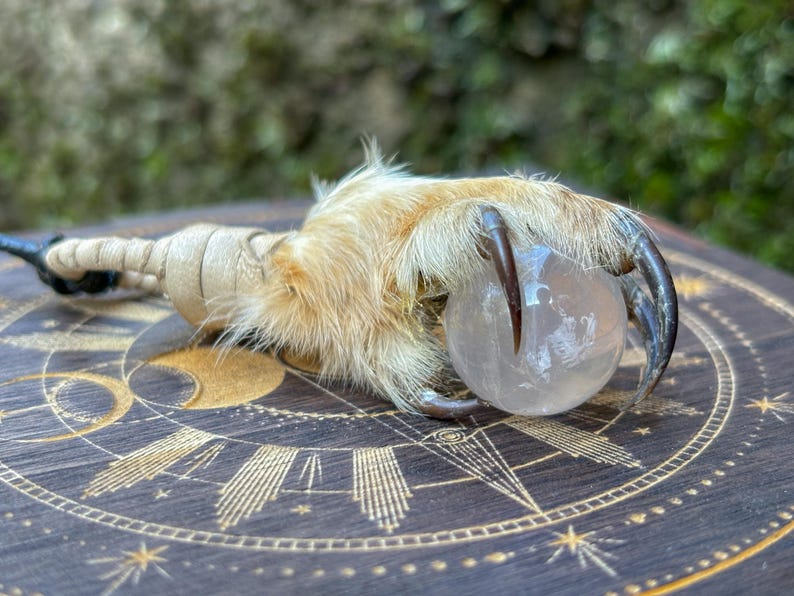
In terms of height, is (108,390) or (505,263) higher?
(505,263)

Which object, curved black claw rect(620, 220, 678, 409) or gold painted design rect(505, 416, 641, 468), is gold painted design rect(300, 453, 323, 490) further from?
curved black claw rect(620, 220, 678, 409)

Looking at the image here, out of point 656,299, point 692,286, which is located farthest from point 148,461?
point 692,286

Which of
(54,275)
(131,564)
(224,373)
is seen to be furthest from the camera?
(54,275)

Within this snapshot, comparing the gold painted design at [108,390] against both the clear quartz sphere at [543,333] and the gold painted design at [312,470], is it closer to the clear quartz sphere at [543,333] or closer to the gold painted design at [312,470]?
the gold painted design at [312,470]

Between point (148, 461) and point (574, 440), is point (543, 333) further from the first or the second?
point (148, 461)

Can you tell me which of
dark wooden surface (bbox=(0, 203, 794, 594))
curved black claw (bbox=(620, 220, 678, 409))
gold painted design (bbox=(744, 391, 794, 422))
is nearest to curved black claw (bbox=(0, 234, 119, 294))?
dark wooden surface (bbox=(0, 203, 794, 594))

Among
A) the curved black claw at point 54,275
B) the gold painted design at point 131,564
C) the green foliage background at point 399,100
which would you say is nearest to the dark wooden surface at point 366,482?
the gold painted design at point 131,564
